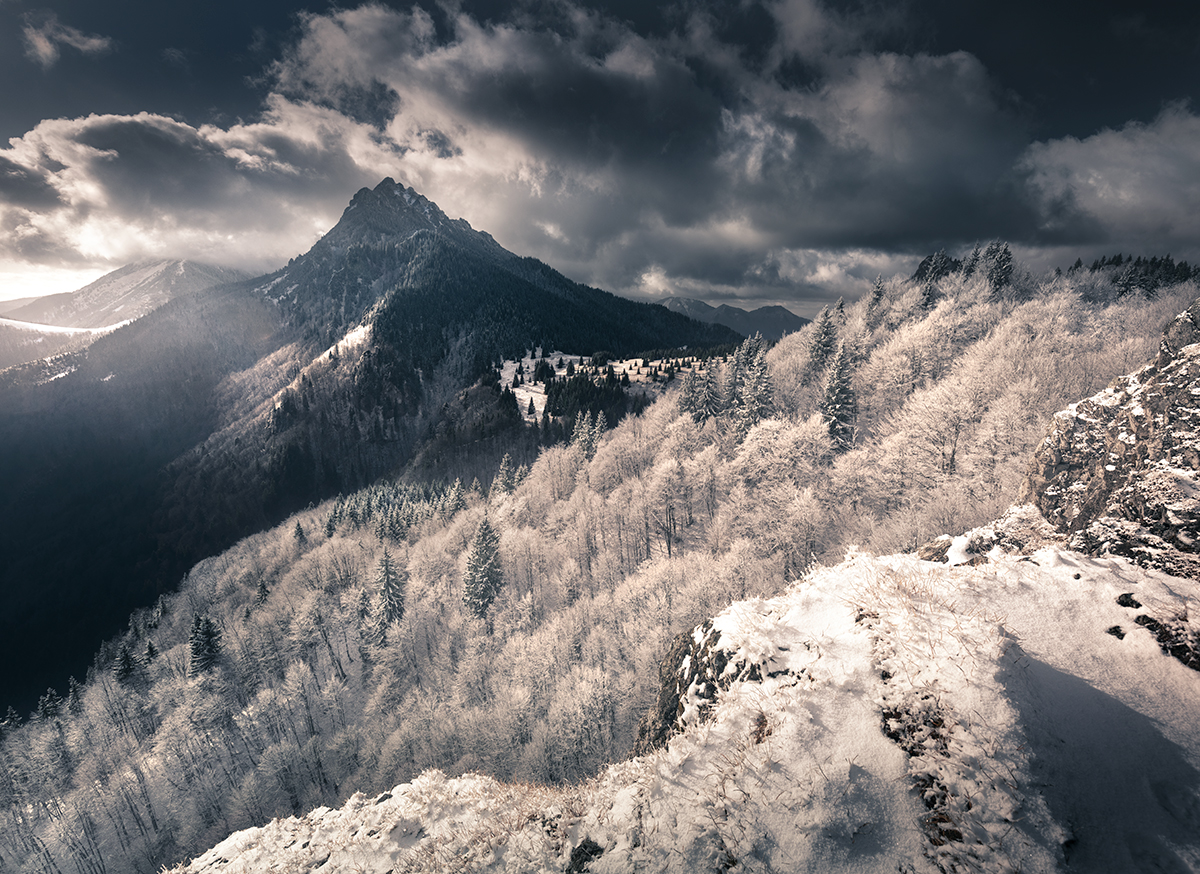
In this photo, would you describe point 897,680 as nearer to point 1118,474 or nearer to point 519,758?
point 1118,474

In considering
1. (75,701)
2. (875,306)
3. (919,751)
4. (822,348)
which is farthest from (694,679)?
(75,701)

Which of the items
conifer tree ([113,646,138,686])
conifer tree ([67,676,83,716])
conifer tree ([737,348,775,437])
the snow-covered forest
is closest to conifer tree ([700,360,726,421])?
the snow-covered forest

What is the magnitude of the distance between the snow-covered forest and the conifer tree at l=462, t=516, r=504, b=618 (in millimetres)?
335

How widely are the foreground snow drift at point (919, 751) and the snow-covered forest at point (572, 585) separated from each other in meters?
25.4

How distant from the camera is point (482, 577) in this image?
60.4 m

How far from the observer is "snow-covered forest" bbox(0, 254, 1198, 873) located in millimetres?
37906

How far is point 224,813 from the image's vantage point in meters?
52.0

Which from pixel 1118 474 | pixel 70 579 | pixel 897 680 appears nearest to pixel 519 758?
pixel 897 680

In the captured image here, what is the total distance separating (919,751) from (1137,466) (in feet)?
49.6

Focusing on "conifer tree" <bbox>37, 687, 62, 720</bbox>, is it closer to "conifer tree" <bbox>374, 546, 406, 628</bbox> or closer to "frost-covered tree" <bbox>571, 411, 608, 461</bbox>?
"conifer tree" <bbox>374, 546, 406, 628</bbox>

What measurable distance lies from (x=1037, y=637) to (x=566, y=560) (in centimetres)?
5896

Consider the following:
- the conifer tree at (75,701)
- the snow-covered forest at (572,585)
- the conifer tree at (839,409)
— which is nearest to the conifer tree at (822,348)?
the snow-covered forest at (572,585)

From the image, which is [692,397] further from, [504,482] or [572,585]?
[504,482]

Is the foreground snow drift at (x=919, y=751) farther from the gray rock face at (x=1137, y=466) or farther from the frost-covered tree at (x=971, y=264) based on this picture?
the frost-covered tree at (x=971, y=264)
